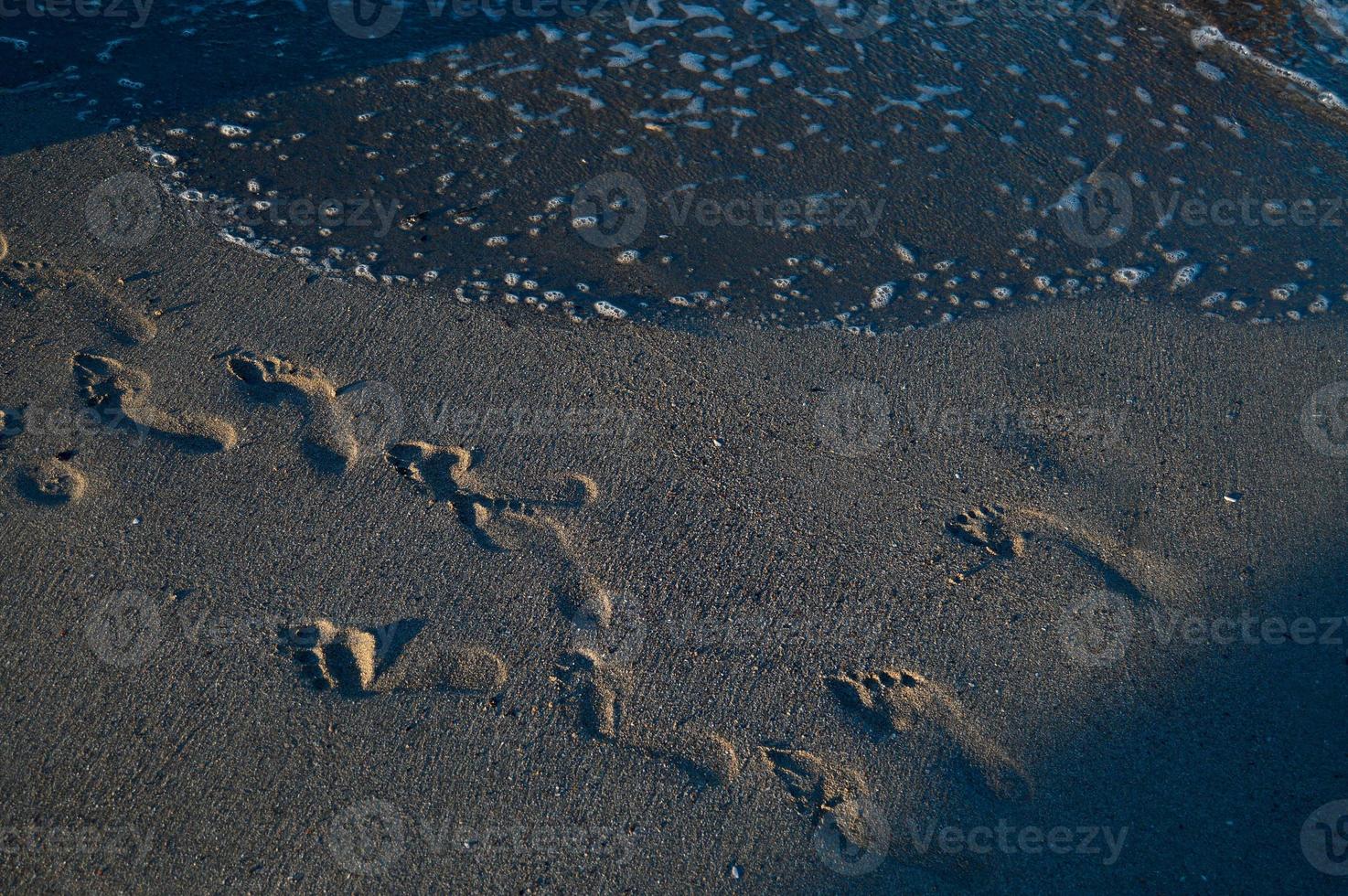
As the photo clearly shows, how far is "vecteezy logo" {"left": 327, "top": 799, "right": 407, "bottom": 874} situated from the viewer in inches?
88.6

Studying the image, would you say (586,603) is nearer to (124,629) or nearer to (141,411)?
(124,629)

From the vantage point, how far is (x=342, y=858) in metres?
2.25

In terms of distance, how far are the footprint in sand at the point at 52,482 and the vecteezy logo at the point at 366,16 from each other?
276 centimetres

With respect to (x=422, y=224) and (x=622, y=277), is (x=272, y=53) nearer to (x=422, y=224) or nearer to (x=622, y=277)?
(x=422, y=224)

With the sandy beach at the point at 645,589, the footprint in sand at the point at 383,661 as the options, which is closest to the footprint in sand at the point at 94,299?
the sandy beach at the point at 645,589

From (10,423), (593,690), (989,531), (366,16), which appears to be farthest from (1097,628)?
(366,16)

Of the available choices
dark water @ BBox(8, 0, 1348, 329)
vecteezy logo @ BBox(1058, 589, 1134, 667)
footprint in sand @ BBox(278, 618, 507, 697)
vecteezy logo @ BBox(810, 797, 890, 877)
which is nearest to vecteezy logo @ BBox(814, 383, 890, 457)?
dark water @ BBox(8, 0, 1348, 329)

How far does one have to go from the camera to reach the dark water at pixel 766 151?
143 inches

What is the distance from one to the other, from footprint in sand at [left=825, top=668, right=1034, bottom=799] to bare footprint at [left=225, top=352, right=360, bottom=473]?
5.50ft

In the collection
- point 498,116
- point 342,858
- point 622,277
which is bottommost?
point 342,858

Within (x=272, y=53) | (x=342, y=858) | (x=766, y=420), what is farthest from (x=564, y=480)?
(x=272, y=53)

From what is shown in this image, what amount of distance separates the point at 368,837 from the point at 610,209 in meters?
2.54

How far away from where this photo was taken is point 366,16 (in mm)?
4723

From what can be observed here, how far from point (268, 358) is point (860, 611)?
2.13 m
